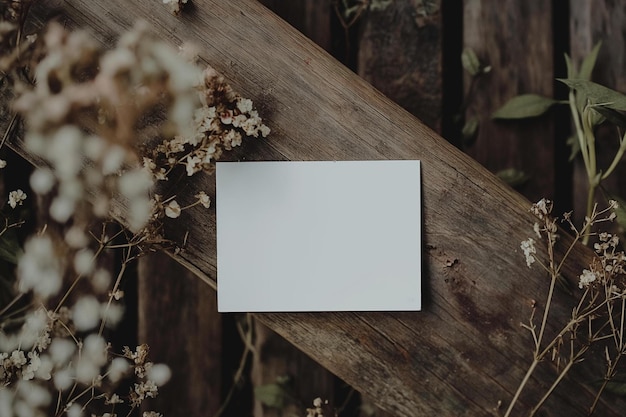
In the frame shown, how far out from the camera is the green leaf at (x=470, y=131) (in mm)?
1091

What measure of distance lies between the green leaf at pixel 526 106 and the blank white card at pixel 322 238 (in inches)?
11.6

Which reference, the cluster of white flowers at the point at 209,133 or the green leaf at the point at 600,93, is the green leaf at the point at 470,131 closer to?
the green leaf at the point at 600,93

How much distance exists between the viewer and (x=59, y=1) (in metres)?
0.83

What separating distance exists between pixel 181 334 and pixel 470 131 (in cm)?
60

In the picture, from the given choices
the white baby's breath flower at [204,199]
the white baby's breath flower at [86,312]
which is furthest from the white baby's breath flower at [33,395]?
the white baby's breath flower at [204,199]

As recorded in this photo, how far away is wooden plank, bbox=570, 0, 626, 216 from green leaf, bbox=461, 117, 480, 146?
184mm

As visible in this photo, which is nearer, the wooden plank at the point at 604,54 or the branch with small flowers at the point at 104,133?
the branch with small flowers at the point at 104,133

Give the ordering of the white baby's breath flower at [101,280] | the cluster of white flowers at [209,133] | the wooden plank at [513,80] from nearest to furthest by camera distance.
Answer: the cluster of white flowers at [209,133], the white baby's breath flower at [101,280], the wooden plank at [513,80]

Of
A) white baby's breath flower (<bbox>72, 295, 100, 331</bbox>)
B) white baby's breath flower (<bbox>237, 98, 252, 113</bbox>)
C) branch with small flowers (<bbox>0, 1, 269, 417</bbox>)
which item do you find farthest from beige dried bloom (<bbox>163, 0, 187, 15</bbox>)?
white baby's breath flower (<bbox>72, 295, 100, 331</bbox>)

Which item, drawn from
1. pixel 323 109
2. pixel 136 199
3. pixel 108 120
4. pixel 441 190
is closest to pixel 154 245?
pixel 136 199

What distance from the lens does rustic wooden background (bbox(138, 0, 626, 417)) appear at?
1.07 meters

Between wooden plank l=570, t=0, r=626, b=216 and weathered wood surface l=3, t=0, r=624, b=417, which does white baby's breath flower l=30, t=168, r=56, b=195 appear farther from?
wooden plank l=570, t=0, r=626, b=216

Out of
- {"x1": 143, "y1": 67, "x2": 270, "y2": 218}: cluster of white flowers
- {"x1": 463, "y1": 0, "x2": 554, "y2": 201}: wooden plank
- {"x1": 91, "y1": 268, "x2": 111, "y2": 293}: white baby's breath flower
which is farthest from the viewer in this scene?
{"x1": 463, "y1": 0, "x2": 554, "y2": 201}: wooden plank

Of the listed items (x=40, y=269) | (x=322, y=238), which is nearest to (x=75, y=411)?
(x=40, y=269)
